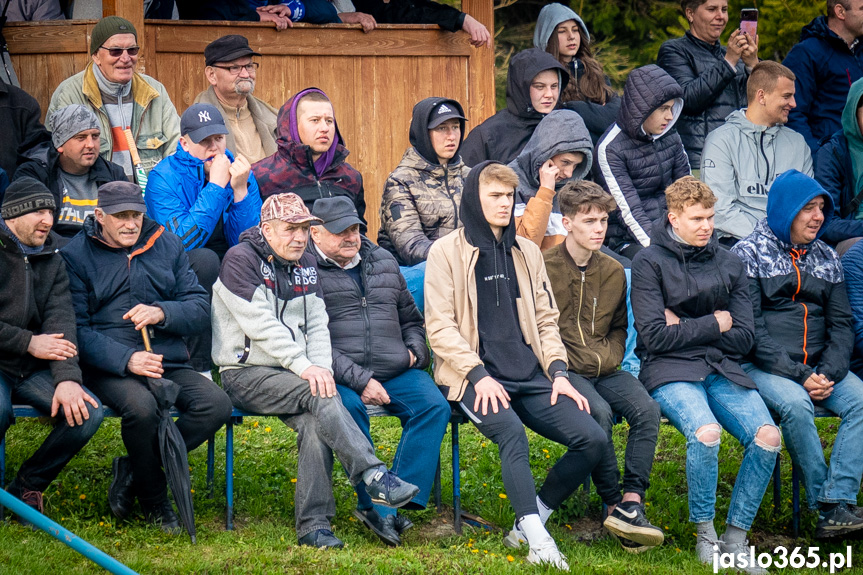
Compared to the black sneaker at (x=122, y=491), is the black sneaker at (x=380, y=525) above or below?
below

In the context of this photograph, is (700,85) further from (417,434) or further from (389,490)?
(389,490)

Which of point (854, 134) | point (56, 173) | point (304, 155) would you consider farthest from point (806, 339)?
point (56, 173)

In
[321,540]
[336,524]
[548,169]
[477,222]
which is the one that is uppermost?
[548,169]

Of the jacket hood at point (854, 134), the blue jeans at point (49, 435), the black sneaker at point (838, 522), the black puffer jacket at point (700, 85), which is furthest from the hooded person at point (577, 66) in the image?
the blue jeans at point (49, 435)

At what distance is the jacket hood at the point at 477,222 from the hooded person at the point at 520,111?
A: 5.44ft

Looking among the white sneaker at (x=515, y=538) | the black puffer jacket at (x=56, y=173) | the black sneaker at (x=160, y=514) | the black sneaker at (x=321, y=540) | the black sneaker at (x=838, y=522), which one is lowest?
the black sneaker at (x=838, y=522)

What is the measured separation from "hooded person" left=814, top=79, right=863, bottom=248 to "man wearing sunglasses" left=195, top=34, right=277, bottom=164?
3.84m

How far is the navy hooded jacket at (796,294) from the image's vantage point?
6.29 m

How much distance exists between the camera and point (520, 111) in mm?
7727

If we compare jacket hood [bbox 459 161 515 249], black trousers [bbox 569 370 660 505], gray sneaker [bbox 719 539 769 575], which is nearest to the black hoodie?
jacket hood [bbox 459 161 515 249]

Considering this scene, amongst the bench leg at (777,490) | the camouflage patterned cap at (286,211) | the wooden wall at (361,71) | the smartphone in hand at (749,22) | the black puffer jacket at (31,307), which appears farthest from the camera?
the wooden wall at (361,71)

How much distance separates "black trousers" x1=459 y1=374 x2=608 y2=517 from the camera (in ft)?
18.0

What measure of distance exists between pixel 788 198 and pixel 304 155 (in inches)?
116

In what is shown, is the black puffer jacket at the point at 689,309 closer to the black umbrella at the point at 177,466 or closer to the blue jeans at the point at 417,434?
the blue jeans at the point at 417,434
